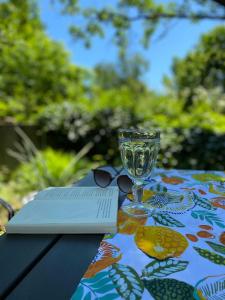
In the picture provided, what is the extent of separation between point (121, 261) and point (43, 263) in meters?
0.18

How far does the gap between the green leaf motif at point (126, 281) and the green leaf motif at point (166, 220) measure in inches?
10.4

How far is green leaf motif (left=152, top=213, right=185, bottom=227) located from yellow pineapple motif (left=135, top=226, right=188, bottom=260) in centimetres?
4

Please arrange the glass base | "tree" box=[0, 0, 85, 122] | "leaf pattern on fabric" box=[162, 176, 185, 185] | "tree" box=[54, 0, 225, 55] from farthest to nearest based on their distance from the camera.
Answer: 1. "tree" box=[0, 0, 85, 122]
2. "tree" box=[54, 0, 225, 55]
3. "leaf pattern on fabric" box=[162, 176, 185, 185]
4. the glass base

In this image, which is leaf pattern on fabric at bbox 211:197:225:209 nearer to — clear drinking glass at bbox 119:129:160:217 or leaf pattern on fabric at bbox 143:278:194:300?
clear drinking glass at bbox 119:129:160:217

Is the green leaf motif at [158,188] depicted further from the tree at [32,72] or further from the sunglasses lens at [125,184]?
the tree at [32,72]

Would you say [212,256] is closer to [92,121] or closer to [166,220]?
[166,220]

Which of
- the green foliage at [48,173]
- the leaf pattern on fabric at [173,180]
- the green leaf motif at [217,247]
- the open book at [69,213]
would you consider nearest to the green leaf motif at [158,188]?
the leaf pattern on fabric at [173,180]

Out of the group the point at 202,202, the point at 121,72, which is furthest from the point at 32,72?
the point at 121,72

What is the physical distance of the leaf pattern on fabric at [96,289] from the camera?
1.79ft

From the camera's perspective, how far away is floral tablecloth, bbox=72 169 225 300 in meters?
0.56

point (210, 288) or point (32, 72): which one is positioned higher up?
point (32, 72)

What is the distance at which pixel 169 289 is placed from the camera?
1.85 ft

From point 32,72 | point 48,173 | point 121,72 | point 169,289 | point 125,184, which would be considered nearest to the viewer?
point 169,289

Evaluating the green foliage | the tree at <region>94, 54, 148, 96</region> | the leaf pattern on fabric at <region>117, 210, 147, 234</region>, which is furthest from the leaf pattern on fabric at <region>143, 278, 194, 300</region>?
the tree at <region>94, 54, 148, 96</region>
